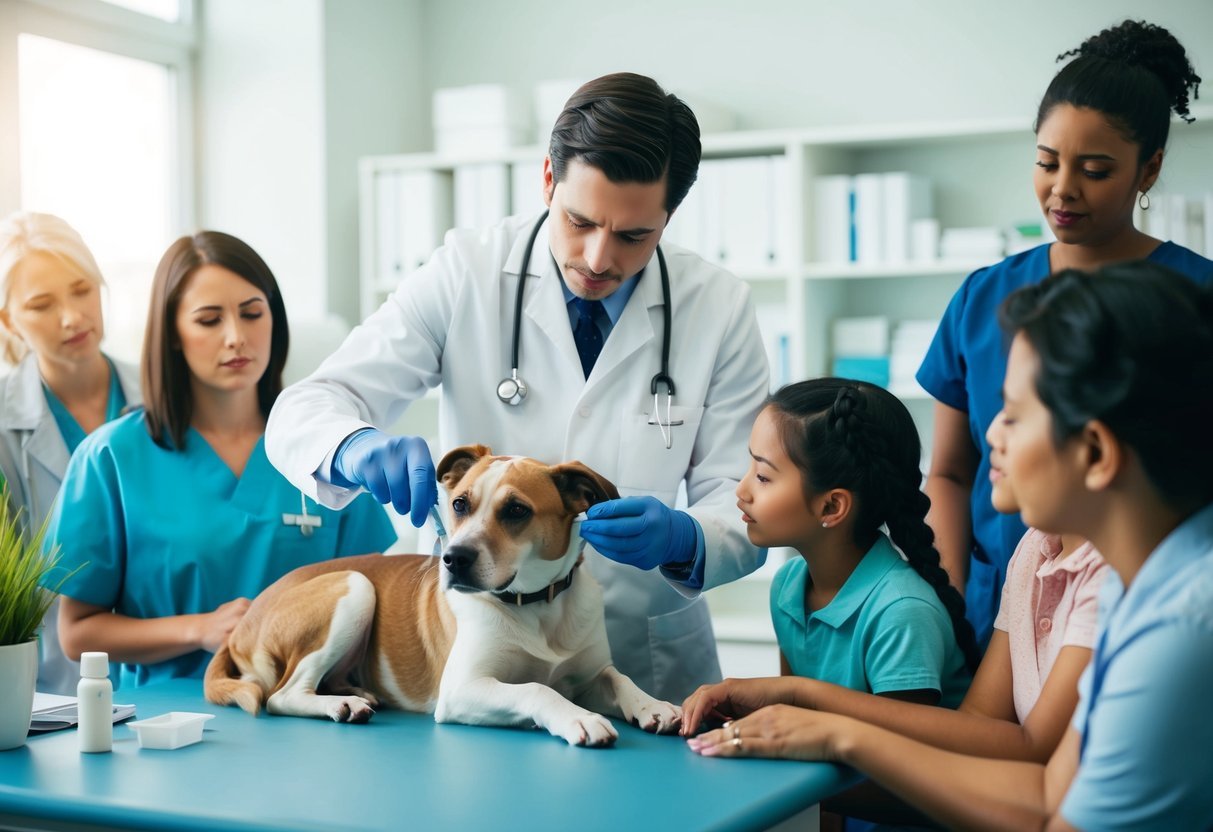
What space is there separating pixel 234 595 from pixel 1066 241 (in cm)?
152

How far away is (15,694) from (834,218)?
2841 mm

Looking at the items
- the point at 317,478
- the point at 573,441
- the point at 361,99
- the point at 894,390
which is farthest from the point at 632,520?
the point at 361,99

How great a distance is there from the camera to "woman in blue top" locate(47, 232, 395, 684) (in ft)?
6.91

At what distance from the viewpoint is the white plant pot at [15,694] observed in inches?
57.1

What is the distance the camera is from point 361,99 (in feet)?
14.1

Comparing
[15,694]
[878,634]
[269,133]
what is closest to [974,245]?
[878,634]

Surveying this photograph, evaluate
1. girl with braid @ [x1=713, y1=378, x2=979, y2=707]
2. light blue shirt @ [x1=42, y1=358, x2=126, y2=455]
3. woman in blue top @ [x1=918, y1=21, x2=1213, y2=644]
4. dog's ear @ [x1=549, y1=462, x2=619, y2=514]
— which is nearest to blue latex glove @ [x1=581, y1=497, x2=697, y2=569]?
dog's ear @ [x1=549, y1=462, x2=619, y2=514]

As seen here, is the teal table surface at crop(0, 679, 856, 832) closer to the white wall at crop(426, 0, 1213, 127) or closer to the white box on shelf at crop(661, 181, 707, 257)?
the white box on shelf at crop(661, 181, 707, 257)

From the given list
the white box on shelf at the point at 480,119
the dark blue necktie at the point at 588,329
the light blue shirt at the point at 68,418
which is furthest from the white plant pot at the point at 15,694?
the white box on shelf at the point at 480,119

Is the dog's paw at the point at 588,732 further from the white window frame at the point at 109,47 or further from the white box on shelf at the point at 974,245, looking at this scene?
the white window frame at the point at 109,47

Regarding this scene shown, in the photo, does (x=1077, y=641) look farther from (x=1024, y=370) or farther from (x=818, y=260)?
(x=818, y=260)

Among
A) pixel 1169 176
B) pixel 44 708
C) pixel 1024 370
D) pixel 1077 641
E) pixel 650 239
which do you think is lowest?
pixel 44 708

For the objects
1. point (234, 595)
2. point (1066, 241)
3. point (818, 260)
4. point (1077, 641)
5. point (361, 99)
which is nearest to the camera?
point (1077, 641)

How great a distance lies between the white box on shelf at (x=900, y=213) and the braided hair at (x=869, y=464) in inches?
80.6
